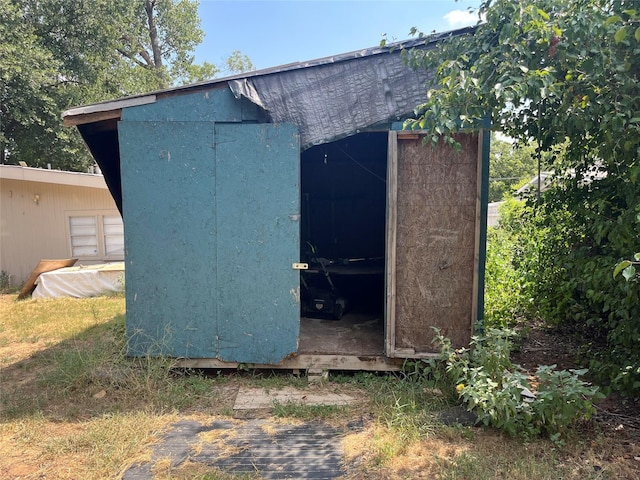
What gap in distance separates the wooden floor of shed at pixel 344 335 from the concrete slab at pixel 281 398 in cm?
39

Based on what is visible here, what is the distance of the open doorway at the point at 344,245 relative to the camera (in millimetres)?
4527

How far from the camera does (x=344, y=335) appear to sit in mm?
4410

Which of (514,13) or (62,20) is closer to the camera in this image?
(514,13)

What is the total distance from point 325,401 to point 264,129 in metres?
2.39

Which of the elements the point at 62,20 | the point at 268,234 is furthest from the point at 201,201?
the point at 62,20

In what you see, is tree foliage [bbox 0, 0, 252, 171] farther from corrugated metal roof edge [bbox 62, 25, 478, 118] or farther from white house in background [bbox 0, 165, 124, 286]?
corrugated metal roof edge [bbox 62, 25, 478, 118]

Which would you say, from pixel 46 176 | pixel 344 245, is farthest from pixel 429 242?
pixel 46 176

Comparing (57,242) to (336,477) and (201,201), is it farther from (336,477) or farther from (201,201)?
(336,477)

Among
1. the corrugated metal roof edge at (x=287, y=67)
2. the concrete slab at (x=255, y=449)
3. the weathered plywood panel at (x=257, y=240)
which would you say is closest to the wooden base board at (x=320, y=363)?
the weathered plywood panel at (x=257, y=240)

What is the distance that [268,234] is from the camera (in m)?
3.66

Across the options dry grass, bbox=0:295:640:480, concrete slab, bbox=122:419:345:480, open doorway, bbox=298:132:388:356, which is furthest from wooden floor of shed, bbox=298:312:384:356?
concrete slab, bbox=122:419:345:480

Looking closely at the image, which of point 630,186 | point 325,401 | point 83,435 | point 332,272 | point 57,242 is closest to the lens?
point 630,186

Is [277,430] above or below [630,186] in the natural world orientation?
below

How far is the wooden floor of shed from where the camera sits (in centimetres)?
390
